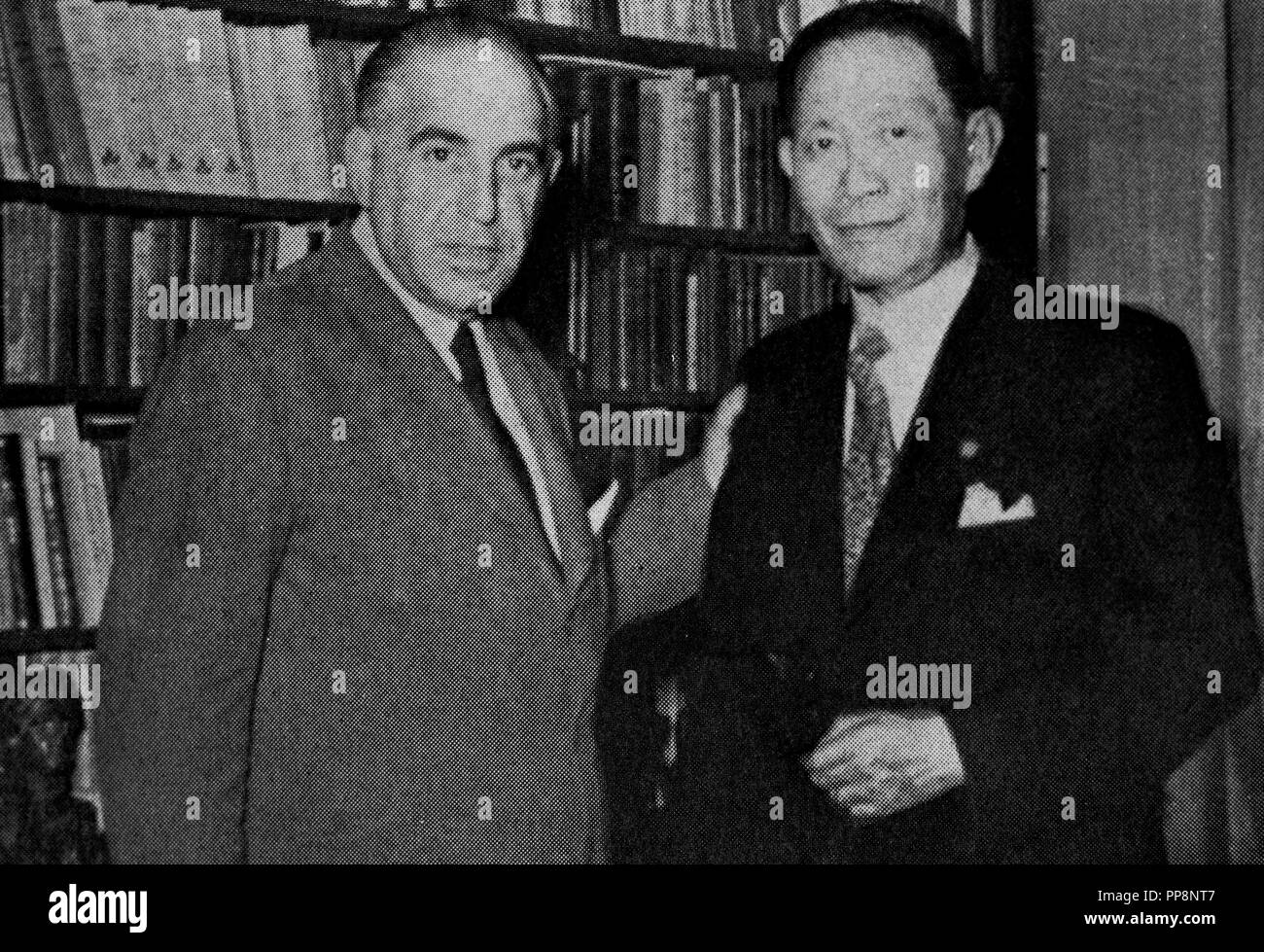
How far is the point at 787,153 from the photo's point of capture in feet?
8.82

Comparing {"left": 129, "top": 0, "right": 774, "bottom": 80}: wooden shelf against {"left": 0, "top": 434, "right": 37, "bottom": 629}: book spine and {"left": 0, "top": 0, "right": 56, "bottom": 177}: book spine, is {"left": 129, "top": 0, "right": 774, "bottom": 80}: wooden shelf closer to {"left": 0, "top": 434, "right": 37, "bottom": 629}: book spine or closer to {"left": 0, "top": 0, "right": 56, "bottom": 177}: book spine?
{"left": 0, "top": 0, "right": 56, "bottom": 177}: book spine

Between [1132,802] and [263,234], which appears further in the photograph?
[1132,802]

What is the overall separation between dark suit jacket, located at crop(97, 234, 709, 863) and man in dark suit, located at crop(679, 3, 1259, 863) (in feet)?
0.93

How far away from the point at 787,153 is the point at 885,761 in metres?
0.90

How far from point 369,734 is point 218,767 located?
7.9 inches

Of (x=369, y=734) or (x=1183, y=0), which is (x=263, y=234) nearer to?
(x=369, y=734)

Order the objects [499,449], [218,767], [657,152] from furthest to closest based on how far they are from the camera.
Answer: [657,152], [499,449], [218,767]

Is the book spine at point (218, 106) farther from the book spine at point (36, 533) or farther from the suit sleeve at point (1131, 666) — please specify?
the suit sleeve at point (1131, 666)

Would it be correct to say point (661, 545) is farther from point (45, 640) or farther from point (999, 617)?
point (45, 640)

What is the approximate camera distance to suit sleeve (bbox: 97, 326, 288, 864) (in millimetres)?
2348

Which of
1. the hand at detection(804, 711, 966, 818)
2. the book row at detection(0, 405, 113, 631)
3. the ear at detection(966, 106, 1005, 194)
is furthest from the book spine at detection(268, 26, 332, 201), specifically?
the hand at detection(804, 711, 966, 818)

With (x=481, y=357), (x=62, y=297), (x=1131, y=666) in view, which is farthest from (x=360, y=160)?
(x=1131, y=666)

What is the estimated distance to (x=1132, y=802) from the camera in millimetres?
2635
